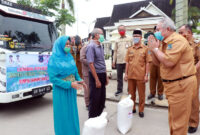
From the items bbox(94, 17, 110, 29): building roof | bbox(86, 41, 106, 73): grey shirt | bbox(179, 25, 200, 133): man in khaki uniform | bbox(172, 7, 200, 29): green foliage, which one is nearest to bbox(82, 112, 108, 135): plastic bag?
bbox(86, 41, 106, 73): grey shirt

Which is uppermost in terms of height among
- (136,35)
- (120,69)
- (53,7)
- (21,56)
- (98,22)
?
(98,22)

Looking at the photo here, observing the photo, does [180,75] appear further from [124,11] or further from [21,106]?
[124,11]

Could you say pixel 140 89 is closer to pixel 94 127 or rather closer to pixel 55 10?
pixel 94 127

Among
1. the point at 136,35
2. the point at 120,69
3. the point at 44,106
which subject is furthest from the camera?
the point at 120,69

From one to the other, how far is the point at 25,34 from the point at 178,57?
372 centimetres

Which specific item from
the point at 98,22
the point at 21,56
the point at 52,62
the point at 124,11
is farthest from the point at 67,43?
the point at 98,22

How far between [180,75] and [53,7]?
34.6ft

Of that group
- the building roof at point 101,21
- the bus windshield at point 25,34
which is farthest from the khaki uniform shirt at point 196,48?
the building roof at point 101,21

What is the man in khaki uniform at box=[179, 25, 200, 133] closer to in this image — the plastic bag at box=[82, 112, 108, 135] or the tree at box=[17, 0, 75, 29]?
the plastic bag at box=[82, 112, 108, 135]

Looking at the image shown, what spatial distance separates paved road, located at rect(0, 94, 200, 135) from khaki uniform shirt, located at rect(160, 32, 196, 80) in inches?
56.6

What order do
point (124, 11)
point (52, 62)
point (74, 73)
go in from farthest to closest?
point (124, 11), point (74, 73), point (52, 62)

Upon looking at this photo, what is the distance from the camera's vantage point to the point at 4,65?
3.62 meters

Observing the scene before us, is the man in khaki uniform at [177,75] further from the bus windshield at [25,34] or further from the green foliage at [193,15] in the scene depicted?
the green foliage at [193,15]

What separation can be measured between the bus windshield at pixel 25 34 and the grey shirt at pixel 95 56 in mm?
2013
